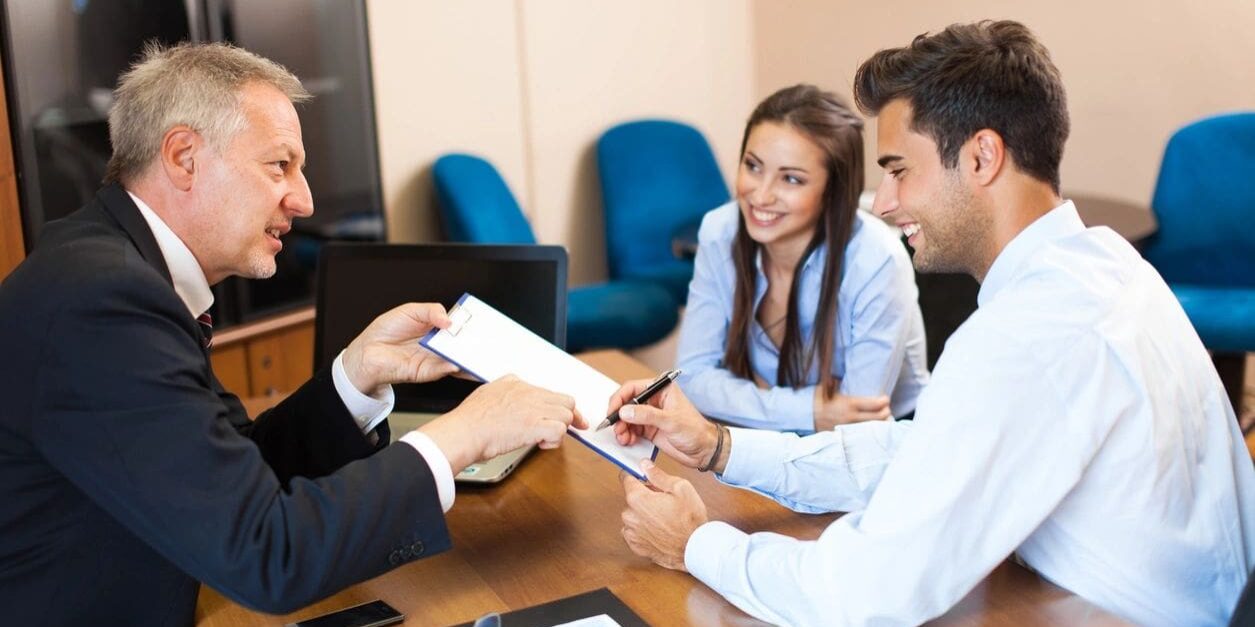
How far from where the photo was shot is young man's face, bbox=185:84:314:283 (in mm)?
1671

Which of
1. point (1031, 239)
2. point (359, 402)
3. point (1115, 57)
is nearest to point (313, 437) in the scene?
point (359, 402)

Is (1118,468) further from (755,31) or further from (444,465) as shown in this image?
(755,31)

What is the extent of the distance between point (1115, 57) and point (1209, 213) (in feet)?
2.67

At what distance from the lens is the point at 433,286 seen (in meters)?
2.35

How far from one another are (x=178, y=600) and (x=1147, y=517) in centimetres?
116

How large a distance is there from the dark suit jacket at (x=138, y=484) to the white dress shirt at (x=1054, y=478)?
0.43m

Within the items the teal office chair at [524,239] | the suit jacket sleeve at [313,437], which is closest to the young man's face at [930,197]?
the suit jacket sleeve at [313,437]

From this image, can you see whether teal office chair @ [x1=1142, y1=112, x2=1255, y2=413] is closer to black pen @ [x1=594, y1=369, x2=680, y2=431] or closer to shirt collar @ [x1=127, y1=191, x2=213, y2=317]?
black pen @ [x1=594, y1=369, x2=680, y2=431]

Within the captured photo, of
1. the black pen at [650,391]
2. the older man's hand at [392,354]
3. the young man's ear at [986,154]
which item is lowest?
the black pen at [650,391]

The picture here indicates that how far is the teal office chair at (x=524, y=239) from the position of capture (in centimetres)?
413

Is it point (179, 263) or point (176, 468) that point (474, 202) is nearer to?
point (179, 263)

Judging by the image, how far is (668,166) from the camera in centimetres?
477

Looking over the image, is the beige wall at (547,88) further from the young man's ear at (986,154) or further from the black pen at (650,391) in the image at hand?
the young man's ear at (986,154)

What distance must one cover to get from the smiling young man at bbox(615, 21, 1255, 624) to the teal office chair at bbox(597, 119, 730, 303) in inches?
116
